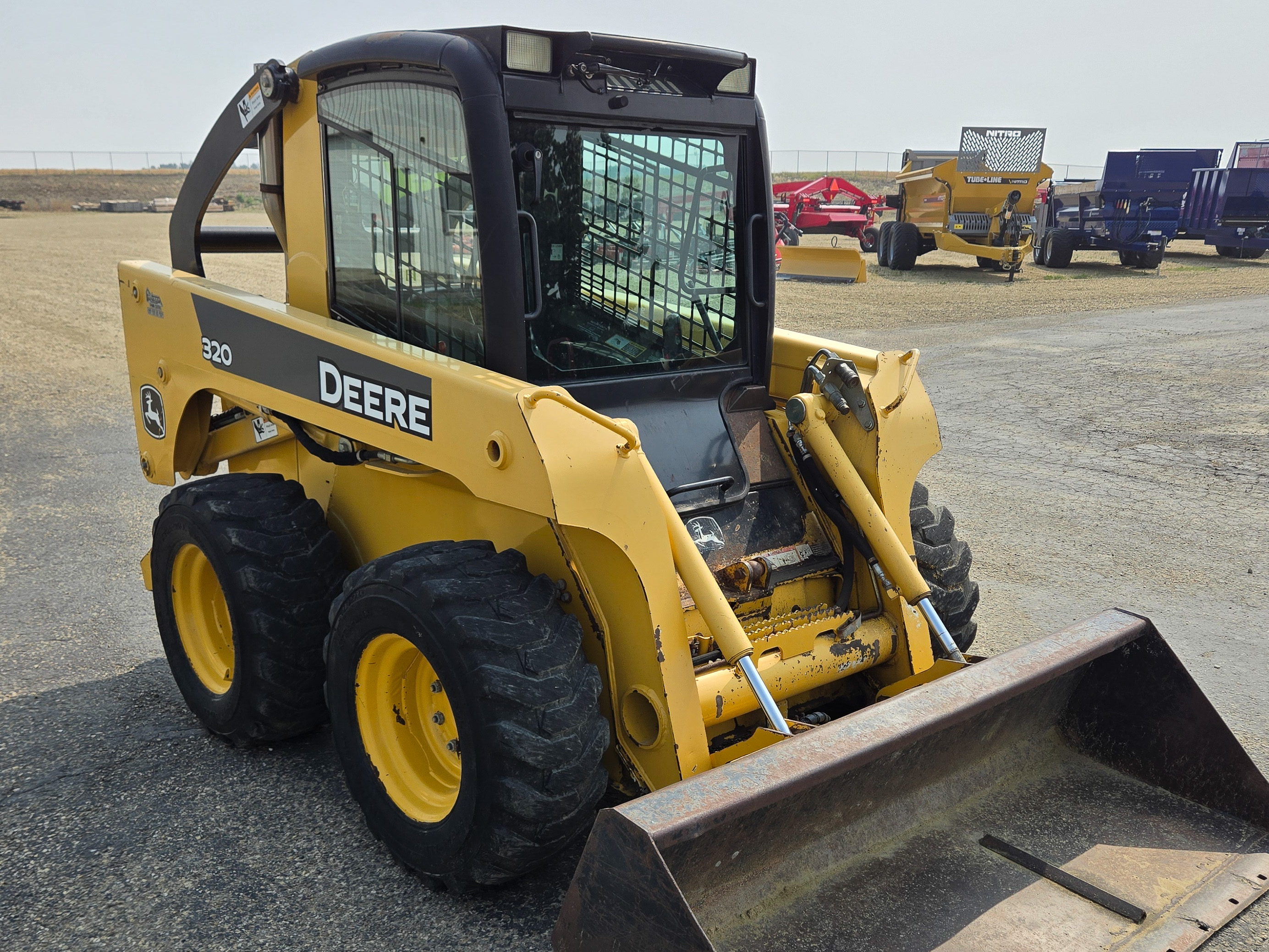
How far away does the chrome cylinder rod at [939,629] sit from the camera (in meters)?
3.39

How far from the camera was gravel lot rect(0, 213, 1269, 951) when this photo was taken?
119 inches

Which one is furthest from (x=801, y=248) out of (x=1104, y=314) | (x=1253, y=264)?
(x=1253, y=264)

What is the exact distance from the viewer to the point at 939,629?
11.1 ft

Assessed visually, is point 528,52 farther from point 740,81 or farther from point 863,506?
point 863,506

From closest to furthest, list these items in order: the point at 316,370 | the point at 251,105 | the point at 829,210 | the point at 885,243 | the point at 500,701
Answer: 1. the point at 500,701
2. the point at 316,370
3. the point at 251,105
4. the point at 885,243
5. the point at 829,210

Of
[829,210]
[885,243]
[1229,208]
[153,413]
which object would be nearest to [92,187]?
[829,210]

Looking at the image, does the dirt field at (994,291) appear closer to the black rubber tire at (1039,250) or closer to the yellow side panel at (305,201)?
the black rubber tire at (1039,250)

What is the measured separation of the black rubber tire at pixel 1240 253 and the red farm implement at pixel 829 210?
28.5 ft

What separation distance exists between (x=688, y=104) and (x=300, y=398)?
1.66 metres

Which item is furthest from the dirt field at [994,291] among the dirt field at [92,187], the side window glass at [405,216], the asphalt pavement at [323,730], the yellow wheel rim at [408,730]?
the dirt field at [92,187]

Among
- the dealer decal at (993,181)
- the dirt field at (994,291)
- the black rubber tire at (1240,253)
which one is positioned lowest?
the dirt field at (994,291)

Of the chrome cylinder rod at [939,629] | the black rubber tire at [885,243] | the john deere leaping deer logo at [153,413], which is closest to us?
the chrome cylinder rod at [939,629]

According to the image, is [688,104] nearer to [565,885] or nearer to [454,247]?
[454,247]

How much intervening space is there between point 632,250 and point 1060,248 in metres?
22.9
